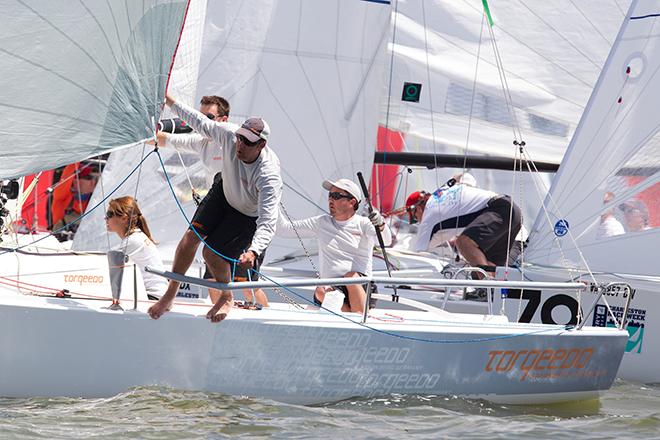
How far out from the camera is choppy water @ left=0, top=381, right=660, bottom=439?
5.28 metres

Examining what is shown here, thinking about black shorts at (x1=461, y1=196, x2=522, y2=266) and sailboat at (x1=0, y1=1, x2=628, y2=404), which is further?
black shorts at (x1=461, y1=196, x2=522, y2=266)

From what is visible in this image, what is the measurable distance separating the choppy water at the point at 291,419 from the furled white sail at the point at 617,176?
5.66ft

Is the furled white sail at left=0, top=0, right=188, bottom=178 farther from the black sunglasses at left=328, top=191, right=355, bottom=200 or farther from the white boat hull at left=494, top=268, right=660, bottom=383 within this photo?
the white boat hull at left=494, top=268, right=660, bottom=383

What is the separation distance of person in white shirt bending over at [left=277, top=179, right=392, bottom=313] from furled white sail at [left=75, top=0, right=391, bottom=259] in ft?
5.84

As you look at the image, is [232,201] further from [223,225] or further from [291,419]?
[291,419]

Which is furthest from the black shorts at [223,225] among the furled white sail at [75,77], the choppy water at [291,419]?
the choppy water at [291,419]

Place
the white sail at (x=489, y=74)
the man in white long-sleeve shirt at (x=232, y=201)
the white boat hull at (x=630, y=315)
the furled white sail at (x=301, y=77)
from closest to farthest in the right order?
the man in white long-sleeve shirt at (x=232, y=201)
the white boat hull at (x=630, y=315)
the furled white sail at (x=301, y=77)
the white sail at (x=489, y=74)

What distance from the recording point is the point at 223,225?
5.87m

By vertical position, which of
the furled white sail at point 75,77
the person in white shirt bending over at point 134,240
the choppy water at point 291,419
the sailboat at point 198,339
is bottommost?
the choppy water at point 291,419

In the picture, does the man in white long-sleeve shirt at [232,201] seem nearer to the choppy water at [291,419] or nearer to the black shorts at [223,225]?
the black shorts at [223,225]

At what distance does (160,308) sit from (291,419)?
77cm

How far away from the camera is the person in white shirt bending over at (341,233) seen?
704cm

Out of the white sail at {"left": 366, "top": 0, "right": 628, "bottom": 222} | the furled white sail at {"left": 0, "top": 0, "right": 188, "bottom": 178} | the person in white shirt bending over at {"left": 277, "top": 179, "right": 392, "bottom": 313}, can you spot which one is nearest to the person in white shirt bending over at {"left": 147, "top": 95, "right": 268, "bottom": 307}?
the person in white shirt bending over at {"left": 277, "top": 179, "right": 392, "bottom": 313}

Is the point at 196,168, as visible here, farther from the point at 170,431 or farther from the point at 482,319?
the point at 170,431
